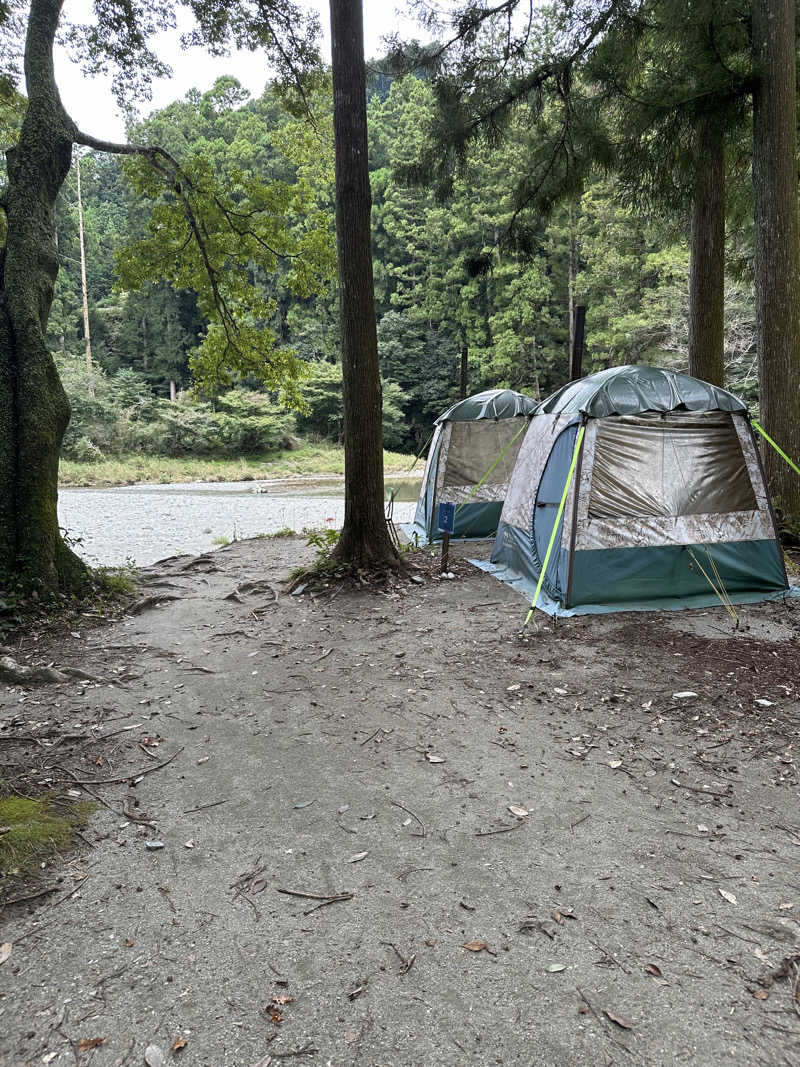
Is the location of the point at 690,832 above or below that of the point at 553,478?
below

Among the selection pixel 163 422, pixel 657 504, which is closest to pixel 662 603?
pixel 657 504

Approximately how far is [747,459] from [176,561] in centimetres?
633

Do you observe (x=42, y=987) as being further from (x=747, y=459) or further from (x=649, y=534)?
(x=747, y=459)

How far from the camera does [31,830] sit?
2.48 m

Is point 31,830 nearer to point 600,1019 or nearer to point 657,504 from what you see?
point 600,1019


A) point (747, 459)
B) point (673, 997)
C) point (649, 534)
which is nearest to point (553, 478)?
point (649, 534)

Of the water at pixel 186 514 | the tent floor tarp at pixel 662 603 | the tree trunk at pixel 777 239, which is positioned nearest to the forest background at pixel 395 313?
the water at pixel 186 514

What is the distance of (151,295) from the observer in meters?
38.6

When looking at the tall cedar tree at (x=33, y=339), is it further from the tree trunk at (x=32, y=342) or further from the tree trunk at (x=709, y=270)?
the tree trunk at (x=709, y=270)

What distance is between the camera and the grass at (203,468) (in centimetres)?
2292

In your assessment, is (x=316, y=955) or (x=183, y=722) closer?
(x=316, y=955)

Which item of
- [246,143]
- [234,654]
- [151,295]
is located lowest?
[234,654]

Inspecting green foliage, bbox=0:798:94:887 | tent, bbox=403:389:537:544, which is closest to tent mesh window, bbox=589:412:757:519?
tent, bbox=403:389:537:544

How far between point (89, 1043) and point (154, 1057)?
7.1 inches
